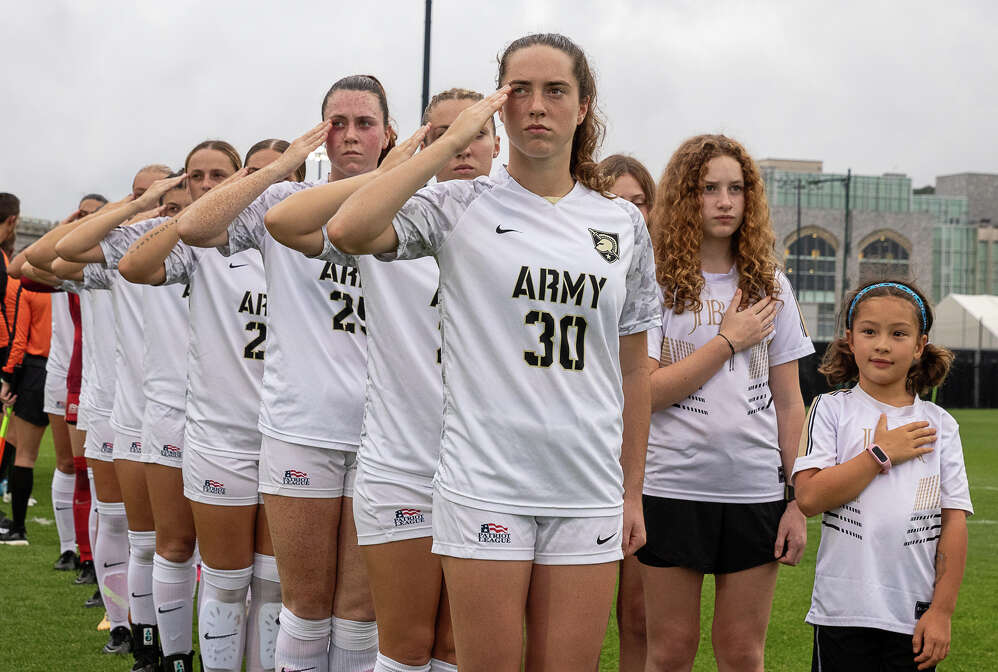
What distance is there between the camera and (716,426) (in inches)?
155

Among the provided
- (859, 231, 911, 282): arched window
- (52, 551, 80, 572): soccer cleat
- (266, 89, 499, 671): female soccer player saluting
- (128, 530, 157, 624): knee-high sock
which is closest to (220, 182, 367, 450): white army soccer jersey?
(266, 89, 499, 671): female soccer player saluting

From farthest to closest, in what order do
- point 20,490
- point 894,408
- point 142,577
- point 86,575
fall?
point 20,490, point 86,575, point 142,577, point 894,408

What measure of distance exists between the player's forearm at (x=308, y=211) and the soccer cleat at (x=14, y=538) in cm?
708

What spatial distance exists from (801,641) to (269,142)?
4070 millimetres

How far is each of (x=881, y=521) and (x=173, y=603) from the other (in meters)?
2.96

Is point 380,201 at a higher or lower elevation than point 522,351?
higher

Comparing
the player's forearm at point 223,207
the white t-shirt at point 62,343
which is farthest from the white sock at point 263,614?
the white t-shirt at point 62,343

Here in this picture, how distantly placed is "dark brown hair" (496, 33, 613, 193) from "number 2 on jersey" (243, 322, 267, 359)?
186cm

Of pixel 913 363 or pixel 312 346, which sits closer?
pixel 913 363

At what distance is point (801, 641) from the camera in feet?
21.7

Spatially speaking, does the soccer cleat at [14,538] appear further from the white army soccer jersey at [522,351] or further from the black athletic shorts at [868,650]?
the black athletic shorts at [868,650]

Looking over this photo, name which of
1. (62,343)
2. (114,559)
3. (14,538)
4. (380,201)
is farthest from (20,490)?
(380,201)

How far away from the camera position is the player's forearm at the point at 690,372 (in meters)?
3.89

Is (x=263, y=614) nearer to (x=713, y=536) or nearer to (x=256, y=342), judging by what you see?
(x=256, y=342)
